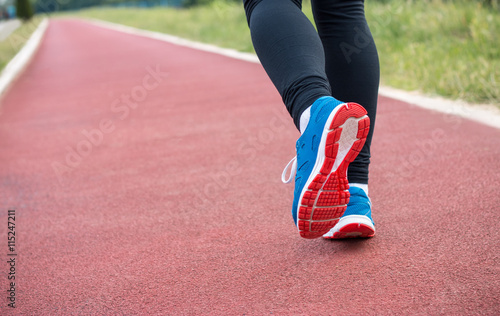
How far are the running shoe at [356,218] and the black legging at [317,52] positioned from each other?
0.18 ft

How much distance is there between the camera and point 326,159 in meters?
1.34

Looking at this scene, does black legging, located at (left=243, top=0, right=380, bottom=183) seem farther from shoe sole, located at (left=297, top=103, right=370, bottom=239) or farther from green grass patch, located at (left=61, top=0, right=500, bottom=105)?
green grass patch, located at (left=61, top=0, right=500, bottom=105)

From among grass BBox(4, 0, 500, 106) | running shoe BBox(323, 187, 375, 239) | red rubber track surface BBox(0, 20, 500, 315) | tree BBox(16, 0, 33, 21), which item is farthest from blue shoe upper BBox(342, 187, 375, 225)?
tree BBox(16, 0, 33, 21)

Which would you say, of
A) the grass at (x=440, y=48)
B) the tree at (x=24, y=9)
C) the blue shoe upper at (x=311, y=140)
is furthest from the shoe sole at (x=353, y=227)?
the tree at (x=24, y=9)

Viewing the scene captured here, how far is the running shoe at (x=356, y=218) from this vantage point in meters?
1.61

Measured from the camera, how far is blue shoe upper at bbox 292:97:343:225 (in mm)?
1322

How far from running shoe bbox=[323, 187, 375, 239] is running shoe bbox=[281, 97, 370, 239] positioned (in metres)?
0.19

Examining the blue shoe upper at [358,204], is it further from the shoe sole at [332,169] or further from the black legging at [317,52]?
the shoe sole at [332,169]

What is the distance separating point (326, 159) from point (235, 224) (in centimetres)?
73

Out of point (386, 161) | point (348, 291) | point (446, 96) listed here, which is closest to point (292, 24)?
point (348, 291)

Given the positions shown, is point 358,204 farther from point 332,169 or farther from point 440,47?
point 440,47

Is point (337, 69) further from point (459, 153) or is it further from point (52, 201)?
point (52, 201)

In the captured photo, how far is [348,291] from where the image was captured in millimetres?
1396

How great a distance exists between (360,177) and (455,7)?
607cm
